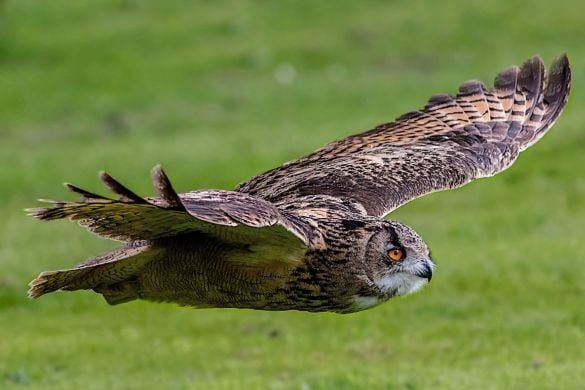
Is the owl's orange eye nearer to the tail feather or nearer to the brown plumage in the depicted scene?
the brown plumage

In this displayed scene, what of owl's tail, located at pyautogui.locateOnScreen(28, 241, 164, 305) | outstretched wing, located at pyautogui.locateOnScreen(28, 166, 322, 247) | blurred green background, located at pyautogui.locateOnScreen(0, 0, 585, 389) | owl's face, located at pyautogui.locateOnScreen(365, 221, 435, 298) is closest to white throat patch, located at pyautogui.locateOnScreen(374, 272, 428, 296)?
owl's face, located at pyautogui.locateOnScreen(365, 221, 435, 298)

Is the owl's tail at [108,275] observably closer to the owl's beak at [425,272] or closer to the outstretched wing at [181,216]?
the outstretched wing at [181,216]

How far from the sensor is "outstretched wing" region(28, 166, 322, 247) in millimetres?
6281

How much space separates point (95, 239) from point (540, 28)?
41.4 feet

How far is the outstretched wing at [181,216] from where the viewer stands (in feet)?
20.6

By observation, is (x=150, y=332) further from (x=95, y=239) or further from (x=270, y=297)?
(x=270, y=297)

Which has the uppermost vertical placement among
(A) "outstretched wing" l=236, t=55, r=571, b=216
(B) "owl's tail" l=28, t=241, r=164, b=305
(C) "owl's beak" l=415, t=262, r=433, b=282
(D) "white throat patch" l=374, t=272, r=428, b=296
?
(A) "outstretched wing" l=236, t=55, r=571, b=216

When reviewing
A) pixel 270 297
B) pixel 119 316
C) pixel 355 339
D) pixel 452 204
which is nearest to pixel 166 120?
pixel 452 204

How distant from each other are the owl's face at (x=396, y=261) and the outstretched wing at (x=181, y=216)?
0.99ft

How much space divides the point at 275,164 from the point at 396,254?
1224cm

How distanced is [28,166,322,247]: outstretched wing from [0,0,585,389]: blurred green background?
9.80ft

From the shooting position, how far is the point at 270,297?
7.32 m

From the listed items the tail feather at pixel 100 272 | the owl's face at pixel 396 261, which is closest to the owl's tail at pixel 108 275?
the tail feather at pixel 100 272

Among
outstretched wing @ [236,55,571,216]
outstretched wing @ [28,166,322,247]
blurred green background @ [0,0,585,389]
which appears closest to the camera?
outstretched wing @ [28,166,322,247]
